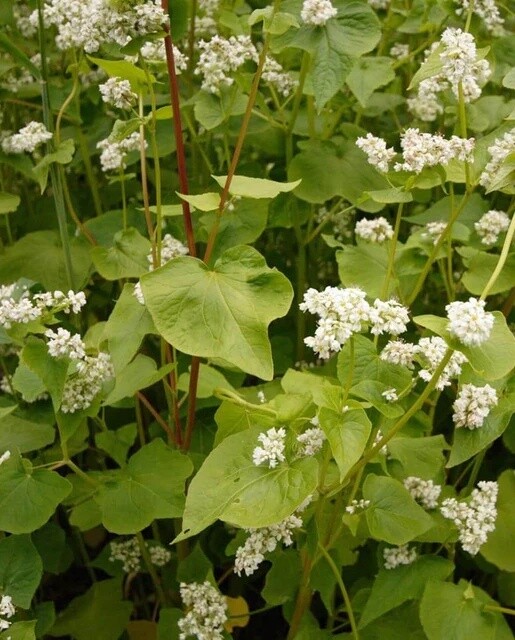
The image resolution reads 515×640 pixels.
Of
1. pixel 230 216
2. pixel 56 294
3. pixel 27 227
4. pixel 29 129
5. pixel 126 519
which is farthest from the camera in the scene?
pixel 27 227

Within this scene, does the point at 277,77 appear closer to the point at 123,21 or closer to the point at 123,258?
the point at 123,258

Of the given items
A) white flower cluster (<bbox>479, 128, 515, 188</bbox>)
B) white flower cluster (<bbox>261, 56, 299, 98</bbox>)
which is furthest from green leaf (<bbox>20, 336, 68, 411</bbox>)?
white flower cluster (<bbox>261, 56, 299, 98</bbox>)

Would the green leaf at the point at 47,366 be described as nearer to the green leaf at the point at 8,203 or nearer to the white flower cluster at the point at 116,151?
the white flower cluster at the point at 116,151

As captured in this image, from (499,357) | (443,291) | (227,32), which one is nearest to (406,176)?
(499,357)

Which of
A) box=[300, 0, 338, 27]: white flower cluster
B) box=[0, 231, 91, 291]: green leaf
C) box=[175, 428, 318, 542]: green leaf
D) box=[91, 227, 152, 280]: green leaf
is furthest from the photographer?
box=[0, 231, 91, 291]: green leaf

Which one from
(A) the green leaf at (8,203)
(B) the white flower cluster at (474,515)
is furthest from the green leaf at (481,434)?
(A) the green leaf at (8,203)

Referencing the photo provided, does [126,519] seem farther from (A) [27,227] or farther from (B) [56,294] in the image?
(A) [27,227]

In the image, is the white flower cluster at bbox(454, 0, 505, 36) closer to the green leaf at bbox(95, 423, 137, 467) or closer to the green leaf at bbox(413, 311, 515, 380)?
the green leaf at bbox(413, 311, 515, 380)
